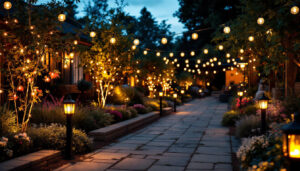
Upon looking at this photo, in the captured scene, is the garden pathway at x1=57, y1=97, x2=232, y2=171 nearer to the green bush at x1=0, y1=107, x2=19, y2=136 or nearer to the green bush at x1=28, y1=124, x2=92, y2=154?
the green bush at x1=28, y1=124, x2=92, y2=154

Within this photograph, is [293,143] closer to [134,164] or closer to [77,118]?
[134,164]

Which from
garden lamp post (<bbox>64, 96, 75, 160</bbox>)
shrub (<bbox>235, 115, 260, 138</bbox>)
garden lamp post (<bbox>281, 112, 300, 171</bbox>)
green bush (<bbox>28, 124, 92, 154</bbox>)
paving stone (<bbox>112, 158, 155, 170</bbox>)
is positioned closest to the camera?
garden lamp post (<bbox>281, 112, 300, 171</bbox>)

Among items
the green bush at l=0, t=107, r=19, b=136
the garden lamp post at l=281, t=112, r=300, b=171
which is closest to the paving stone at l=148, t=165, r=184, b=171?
the garden lamp post at l=281, t=112, r=300, b=171

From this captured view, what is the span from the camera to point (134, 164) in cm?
521

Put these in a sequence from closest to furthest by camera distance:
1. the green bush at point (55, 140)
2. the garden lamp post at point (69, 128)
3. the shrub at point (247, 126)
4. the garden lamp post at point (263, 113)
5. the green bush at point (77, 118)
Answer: the garden lamp post at point (69, 128) → the green bush at point (55, 140) → the garden lamp post at point (263, 113) → the shrub at point (247, 126) → the green bush at point (77, 118)

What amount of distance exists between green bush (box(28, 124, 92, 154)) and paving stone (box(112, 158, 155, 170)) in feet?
3.78

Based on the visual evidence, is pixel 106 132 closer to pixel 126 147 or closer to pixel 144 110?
pixel 126 147

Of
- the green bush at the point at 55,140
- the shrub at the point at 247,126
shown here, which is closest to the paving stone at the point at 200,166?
the shrub at the point at 247,126

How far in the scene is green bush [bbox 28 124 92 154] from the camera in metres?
5.64

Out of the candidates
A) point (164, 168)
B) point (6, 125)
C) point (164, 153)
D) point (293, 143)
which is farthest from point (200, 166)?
point (6, 125)

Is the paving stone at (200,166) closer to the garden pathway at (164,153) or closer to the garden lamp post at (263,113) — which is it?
the garden pathway at (164,153)

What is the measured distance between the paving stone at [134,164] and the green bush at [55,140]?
1.15 metres

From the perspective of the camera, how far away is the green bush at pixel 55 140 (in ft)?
18.5

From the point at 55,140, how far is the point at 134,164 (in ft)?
5.80
